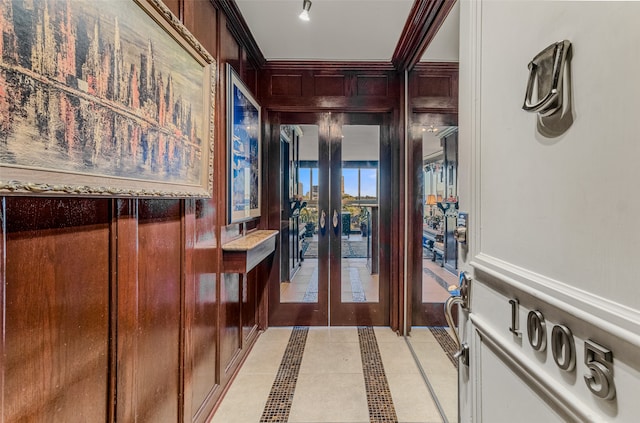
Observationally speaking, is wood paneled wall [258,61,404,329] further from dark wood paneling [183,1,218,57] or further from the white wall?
the white wall

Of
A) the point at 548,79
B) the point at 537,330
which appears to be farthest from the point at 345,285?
the point at 548,79

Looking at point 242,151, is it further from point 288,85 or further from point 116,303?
point 116,303

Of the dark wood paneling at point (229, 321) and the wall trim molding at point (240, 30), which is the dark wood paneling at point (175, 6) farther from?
the dark wood paneling at point (229, 321)

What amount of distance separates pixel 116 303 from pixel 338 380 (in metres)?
1.69

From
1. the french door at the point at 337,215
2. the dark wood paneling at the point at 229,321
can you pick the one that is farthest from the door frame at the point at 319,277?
the dark wood paneling at the point at 229,321

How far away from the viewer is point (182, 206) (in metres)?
1.52

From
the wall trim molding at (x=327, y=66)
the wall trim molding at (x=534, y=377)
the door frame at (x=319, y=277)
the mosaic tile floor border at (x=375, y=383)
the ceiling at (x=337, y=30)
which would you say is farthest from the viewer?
the door frame at (x=319, y=277)

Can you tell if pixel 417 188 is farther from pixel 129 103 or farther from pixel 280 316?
pixel 129 103

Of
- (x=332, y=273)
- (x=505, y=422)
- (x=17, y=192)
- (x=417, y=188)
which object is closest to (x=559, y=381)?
(x=505, y=422)

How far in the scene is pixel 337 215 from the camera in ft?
10.4

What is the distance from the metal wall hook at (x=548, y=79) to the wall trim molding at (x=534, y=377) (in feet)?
2.17

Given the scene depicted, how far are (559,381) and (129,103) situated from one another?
152 cm

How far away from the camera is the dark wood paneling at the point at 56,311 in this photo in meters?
0.76

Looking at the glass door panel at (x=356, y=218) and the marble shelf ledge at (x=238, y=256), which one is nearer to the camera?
the marble shelf ledge at (x=238, y=256)
